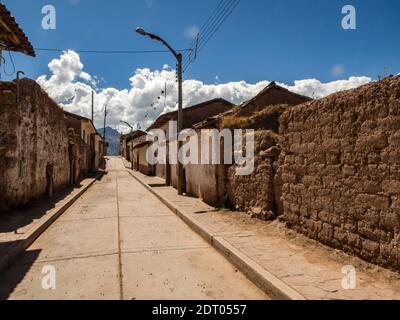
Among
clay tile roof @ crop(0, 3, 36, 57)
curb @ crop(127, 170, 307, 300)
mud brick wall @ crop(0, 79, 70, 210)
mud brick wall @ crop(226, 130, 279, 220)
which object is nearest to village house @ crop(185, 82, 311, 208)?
mud brick wall @ crop(226, 130, 279, 220)

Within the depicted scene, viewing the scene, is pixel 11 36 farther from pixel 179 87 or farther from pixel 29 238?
pixel 179 87

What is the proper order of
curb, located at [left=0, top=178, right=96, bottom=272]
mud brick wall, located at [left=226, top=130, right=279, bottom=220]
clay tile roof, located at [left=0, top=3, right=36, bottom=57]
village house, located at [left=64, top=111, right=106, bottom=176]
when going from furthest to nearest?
1. village house, located at [left=64, top=111, right=106, bottom=176]
2. mud brick wall, located at [left=226, top=130, right=279, bottom=220]
3. clay tile roof, located at [left=0, top=3, right=36, bottom=57]
4. curb, located at [left=0, top=178, right=96, bottom=272]

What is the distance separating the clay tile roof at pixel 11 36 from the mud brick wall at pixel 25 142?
90.3 inches

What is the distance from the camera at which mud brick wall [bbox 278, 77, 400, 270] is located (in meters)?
4.04

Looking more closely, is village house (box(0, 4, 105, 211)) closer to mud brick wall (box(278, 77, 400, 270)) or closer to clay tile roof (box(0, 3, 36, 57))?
clay tile roof (box(0, 3, 36, 57))

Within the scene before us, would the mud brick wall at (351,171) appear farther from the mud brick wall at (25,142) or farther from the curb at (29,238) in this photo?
the mud brick wall at (25,142)

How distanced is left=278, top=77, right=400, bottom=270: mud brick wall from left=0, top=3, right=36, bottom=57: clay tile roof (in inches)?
226

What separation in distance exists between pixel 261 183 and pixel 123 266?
12.8ft

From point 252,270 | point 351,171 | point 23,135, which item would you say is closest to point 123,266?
point 252,270

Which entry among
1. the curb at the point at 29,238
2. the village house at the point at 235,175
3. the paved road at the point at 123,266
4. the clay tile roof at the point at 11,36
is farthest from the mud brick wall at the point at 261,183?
the clay tile roof at the point at 11,36

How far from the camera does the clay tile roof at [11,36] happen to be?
5.95 meters

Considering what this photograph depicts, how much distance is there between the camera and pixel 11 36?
660 centimetres
